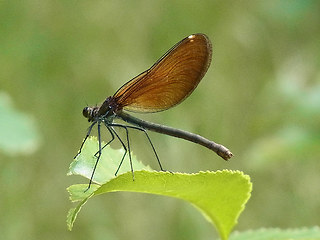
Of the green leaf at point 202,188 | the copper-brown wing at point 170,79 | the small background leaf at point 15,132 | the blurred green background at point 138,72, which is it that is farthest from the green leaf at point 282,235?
the blurred green background at point 138,72

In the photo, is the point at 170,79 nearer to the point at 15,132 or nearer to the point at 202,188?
the point at 202,188

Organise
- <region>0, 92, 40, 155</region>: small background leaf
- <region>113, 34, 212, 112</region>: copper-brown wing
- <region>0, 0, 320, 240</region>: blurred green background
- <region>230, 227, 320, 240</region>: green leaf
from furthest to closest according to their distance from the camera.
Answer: <region>0, 0, 320, 240</region>: blurred green background < <region>0, 92, 40, 155</region>: small background leaf < <region>113, 34, 212, 112</region>: copper-brown wing < <region>230, 227, 320, 240</region>: green leaf

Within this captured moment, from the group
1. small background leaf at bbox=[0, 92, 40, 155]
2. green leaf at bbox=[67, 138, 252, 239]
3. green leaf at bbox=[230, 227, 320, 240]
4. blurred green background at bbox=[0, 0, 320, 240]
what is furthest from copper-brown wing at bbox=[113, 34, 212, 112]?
blurred green background at bbox=[0, 0, 320, 240]

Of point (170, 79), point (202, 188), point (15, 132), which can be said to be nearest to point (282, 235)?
point (202, 188)

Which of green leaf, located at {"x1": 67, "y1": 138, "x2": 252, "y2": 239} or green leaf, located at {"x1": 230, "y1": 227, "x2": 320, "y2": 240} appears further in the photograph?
green leaf, located at {"x1": 230, "y1": 227, "x2": 320, "y2": 240}

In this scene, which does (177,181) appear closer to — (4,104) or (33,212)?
(4,104)

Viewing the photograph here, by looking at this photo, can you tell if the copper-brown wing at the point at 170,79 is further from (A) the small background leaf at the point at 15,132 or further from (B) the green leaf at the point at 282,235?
(A) the small background leaf at the point at 15,132

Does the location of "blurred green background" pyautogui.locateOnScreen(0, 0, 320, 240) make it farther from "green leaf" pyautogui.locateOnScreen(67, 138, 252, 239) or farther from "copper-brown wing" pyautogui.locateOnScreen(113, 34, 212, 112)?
"green leaf" pyautogui.locateOnScreen(67, 138, 252, 239)

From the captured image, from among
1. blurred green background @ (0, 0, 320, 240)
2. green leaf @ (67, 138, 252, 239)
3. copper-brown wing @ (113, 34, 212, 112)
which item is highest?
blurred green background @ (0, 0, 320, 240)
